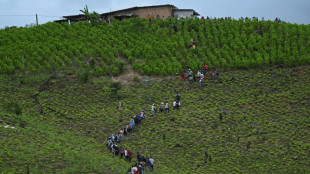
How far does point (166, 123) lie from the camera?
40531 mm

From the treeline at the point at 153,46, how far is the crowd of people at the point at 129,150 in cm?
1066

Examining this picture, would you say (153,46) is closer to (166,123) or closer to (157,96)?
(157,96)

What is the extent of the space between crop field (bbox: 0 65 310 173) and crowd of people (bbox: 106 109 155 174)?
21.3 inches

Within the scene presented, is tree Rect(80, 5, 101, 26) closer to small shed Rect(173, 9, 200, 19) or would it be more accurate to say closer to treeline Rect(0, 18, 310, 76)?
treeline Rect(0, 18, 310, 76)

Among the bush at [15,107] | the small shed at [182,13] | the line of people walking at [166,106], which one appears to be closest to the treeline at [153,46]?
the small shed at [182,13]

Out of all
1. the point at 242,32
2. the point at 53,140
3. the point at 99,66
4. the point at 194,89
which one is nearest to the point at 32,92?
the point at 99,66

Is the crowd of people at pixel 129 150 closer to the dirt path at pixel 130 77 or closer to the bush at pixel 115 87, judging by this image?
the bush at pixel 115 87

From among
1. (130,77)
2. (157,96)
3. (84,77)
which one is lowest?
(157,96)

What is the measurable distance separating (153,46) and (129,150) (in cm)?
2138

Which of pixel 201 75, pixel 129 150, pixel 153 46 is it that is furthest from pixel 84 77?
pixel 129 150

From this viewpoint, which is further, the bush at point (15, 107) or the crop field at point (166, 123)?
the bush at point (15, 107)

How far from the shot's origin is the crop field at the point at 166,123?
33.8 meters

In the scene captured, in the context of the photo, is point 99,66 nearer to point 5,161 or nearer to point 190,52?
point 190,52

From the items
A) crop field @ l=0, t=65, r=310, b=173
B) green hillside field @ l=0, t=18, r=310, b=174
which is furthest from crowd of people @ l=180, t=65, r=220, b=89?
crop field @ l=0, t=65, r=310, b=173
